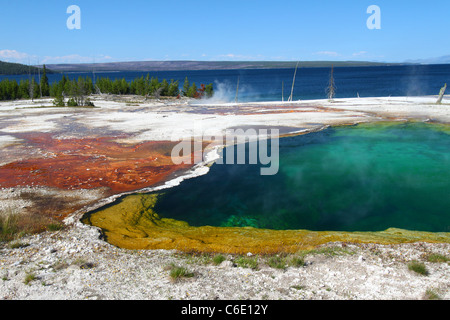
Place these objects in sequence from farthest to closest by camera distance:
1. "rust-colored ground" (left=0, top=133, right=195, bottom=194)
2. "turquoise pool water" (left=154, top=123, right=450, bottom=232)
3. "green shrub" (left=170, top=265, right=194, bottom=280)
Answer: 1. "rust-colored ground" (left=0, top=133, right=195, bottom=194)
2. "turquoise pool water" (left=154, top=123, right=450, bottom=232)
3. "green shrub" (left=170, top=265, right=194, bottom=280)

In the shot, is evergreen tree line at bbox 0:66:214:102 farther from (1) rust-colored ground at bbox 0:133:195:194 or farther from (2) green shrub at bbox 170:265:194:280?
(2) green shrub at bbox 170:265:194:280

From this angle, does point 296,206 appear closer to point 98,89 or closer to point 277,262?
point 277,262

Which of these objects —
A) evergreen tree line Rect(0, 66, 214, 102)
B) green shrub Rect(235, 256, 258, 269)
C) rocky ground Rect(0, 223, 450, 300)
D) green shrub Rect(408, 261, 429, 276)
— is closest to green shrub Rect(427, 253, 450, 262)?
rocky ground Rect(0, 223, 450, 300)

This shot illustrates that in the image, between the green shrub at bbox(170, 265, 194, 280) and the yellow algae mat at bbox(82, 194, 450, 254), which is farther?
the yellow algae mat at bbox(82, 194, 450, 254)

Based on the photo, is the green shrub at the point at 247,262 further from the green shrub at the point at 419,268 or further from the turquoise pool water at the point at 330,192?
the turquoise pool water at the point at 330,192

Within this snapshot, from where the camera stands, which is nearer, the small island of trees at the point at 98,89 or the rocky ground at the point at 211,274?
the rocky ground at the point at 211,274

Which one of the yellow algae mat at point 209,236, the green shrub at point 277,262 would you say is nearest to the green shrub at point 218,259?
the yellow algae mat at point 209,236
